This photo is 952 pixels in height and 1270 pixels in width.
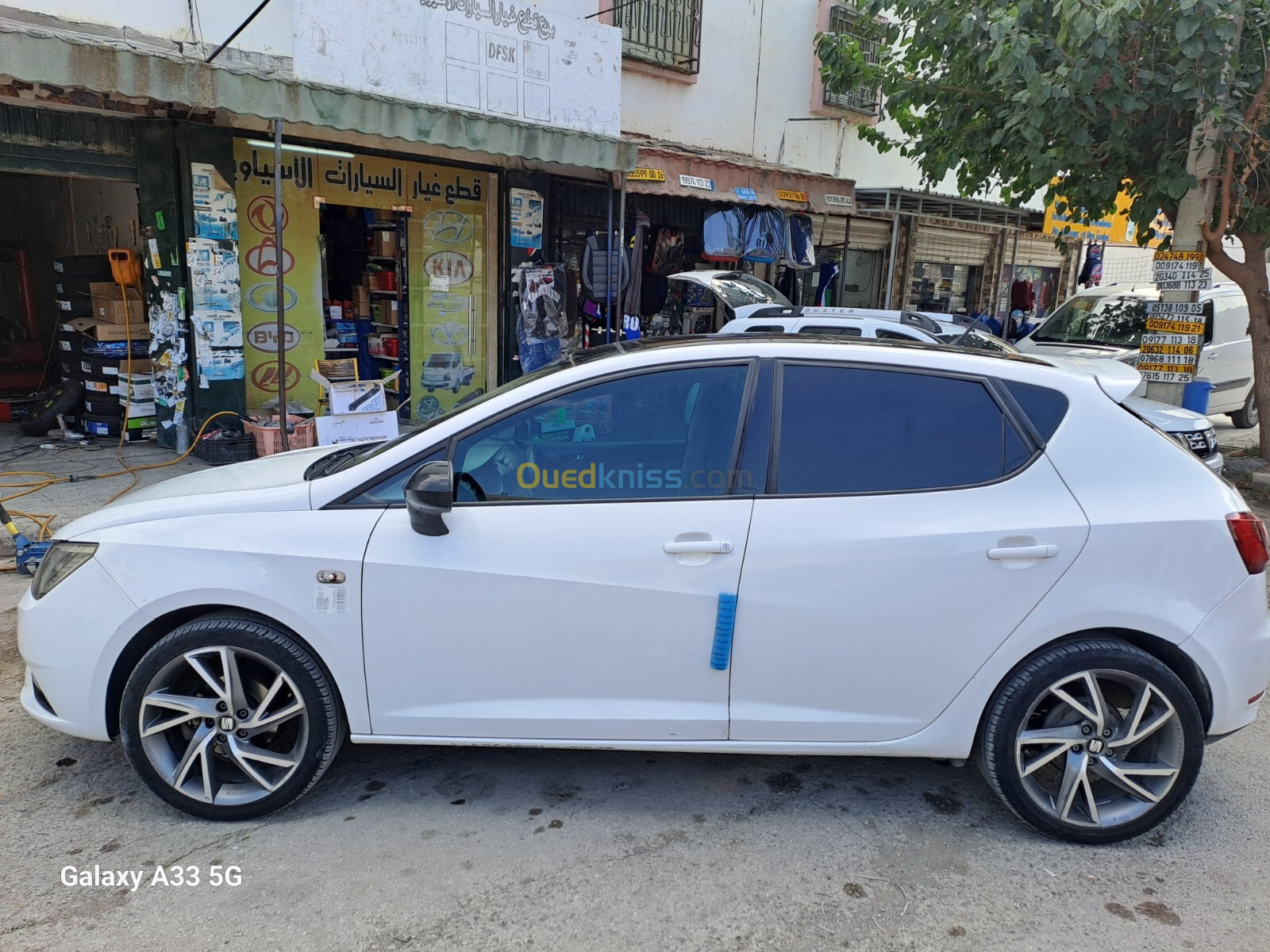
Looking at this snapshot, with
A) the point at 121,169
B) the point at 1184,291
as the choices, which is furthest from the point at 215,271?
the point at 1184,291

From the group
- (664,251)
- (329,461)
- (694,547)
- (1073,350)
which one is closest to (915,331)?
(1073,350)

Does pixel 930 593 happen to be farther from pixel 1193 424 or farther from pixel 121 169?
pixel 121 169

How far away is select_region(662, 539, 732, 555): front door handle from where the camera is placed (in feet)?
9.73

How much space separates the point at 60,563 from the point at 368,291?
753 cm

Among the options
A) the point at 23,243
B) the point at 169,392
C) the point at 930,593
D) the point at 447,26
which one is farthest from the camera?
the point at 23,243

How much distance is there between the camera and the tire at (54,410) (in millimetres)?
8875

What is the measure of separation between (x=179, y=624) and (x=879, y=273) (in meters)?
14.6

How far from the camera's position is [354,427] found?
7.93m

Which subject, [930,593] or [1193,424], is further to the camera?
[1193,424]

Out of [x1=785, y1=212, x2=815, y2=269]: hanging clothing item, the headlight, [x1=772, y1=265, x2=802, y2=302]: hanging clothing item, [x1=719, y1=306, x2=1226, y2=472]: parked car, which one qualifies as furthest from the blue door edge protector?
[x1=772, y1=265, x2=802, y2=302]: hanging clothing item

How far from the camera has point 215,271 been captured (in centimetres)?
813

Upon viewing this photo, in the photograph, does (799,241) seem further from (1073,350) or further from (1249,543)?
(1249,543)

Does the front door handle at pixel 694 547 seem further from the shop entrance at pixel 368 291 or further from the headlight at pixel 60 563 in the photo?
the shop entrance at pixel 368 291

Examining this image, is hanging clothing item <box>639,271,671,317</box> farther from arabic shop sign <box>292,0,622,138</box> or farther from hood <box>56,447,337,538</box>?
hood <box>56,447,337,538</box>
